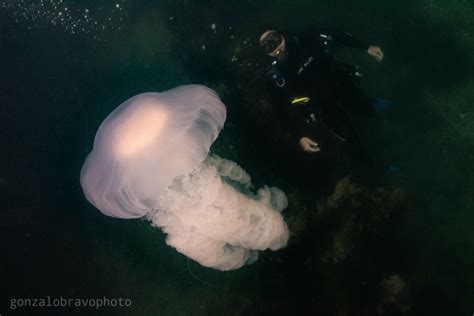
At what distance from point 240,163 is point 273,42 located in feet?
6.47

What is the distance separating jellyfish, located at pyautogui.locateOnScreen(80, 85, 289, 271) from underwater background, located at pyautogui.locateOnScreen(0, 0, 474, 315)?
4.38 feet

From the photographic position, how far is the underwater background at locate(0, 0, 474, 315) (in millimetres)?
5234

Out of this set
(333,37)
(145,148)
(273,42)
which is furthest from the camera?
(333,37)

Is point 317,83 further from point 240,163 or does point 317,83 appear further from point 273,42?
point 240,163

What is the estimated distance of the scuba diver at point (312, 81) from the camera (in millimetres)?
4910

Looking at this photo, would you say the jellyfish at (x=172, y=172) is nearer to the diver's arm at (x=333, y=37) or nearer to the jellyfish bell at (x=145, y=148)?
the jellyfish bell at (x=145, y=148)

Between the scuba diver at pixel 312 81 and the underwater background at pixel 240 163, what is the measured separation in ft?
2.62

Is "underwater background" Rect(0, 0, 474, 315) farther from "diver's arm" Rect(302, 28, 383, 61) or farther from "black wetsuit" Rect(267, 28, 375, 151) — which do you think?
"diver's arm" Rect(302, 28, 383, 61)

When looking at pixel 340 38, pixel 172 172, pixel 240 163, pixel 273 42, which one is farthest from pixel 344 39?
pixel 172 172

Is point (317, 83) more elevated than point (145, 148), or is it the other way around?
point (145, 148)

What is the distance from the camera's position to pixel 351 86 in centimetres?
555

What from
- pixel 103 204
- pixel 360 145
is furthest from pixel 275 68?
pixel 103 204

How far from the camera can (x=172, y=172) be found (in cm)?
380

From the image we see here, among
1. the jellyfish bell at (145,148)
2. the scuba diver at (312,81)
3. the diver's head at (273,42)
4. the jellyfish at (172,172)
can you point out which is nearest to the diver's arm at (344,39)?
the scuba diver at (312,81)
